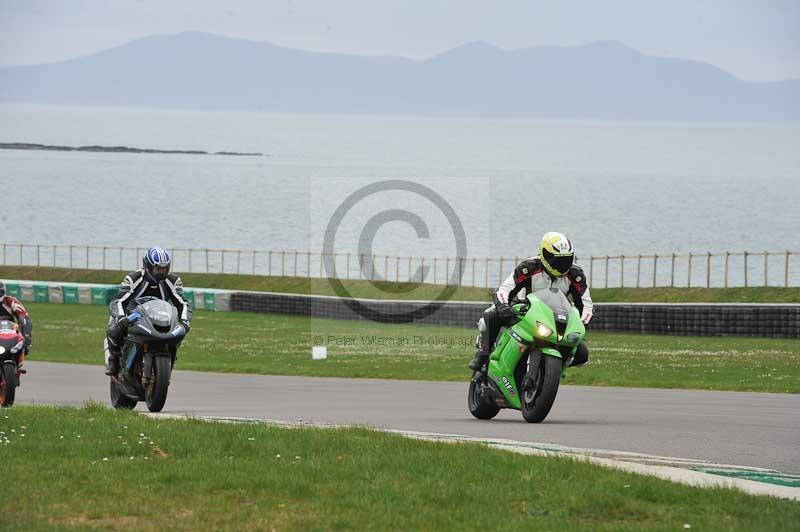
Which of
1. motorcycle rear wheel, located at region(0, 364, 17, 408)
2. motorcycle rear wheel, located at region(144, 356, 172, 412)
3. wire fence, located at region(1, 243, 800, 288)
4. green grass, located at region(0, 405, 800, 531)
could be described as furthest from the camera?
wire fence, located at region(1, 243, 800, 288)

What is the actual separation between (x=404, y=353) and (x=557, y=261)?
768 inches

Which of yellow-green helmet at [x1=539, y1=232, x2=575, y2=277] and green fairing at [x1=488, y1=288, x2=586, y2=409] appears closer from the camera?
green fairing at [x1=488, y1=288, x2=586, y2=409]

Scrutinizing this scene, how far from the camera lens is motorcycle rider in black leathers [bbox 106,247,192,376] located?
16094mm

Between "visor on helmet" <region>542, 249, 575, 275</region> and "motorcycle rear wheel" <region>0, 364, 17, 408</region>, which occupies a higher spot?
"visor on helmet" <region>542, 249, 575, 275</region>

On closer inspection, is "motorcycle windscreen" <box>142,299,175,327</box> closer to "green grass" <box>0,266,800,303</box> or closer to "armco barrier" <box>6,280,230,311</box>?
"green grass" <box>0,266,800,303</box>

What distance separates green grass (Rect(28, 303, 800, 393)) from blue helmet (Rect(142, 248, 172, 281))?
10095mm

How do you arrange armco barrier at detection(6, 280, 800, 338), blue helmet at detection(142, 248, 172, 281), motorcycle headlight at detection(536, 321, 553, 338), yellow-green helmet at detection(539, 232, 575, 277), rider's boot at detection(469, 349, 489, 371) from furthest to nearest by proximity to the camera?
armco barrier at detection(6, 280, 800, 338) → blue helmet at detection(142, 248, 172, 281) → rider's boot at detection(469, 349, 489, 371) → yellow-green helmet at detection(539, 232, 575, 277) → motorcycle headlight at detection(536, 321, 553, 338)

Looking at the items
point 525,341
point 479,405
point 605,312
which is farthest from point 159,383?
point 605,312

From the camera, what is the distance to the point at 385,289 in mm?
58531

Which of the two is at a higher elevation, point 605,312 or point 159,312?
point 159,312

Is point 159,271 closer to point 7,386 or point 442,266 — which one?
point 7,386

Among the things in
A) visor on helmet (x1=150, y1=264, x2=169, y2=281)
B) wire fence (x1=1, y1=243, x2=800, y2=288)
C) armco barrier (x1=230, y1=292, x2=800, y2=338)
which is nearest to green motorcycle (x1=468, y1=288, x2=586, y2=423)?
visor on helmet (x1=150, y1=264, x2=169, y2=281)

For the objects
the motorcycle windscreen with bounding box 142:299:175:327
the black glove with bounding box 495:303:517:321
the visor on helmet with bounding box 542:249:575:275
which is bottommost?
the motorcycle windscreen with bounding box 142:299:175:327

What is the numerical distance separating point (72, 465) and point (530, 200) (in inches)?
7302
